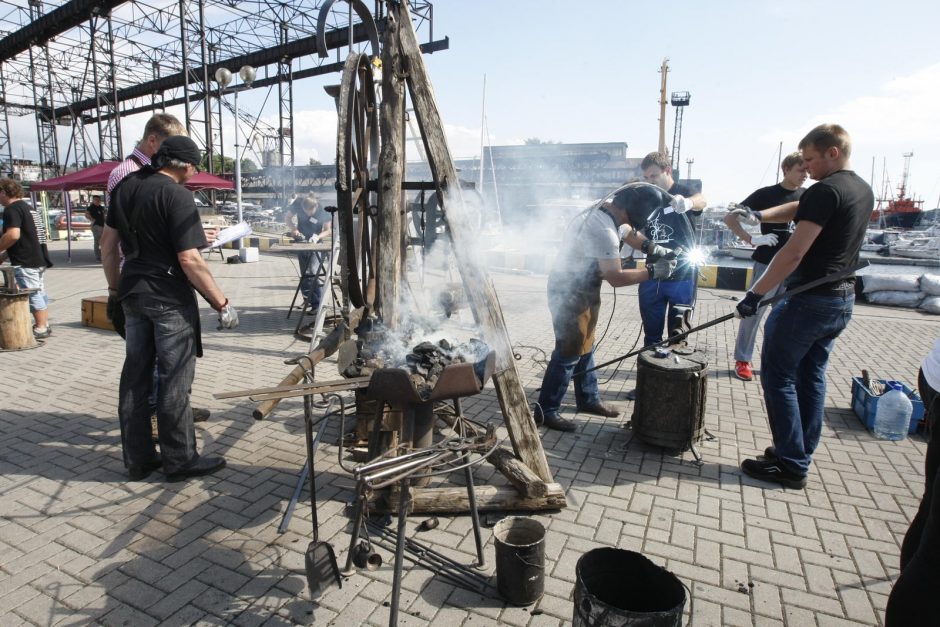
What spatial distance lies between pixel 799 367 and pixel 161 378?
155 inches

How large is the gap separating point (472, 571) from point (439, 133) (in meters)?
2.24

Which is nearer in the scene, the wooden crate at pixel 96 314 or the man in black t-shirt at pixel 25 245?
the man in black t-shirt at pixel 25 245

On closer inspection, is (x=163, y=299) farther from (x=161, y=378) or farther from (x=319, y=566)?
(x=319, y=566)

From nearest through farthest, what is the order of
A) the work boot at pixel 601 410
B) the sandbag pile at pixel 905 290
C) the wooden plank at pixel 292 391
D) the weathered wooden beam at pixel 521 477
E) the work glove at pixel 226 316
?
the wooden plank at pixel 292 391, the weathered wooden beam at pixel 521 477, the work glove at pixel 226 316, the work boot at pixel 601 410, the sandbag pile at pixel 905 290

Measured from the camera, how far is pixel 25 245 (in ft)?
20.0

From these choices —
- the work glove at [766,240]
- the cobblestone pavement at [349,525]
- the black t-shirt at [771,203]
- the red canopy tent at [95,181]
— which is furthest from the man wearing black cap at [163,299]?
the red canopy tent at [95,181]

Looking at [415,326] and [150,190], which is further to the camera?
[415,326]

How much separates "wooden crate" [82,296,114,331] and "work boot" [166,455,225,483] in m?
4.66

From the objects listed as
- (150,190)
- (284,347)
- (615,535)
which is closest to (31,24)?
(284,347)

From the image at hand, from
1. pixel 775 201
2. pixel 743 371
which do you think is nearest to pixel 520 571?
pixel 743 371

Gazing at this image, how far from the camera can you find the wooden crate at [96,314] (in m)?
6.86

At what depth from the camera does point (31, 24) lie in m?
19.2

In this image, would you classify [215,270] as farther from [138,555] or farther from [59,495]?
[138,555]

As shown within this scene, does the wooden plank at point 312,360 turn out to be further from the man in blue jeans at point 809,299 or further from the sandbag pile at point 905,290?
the sandbag pile at point 905,290
